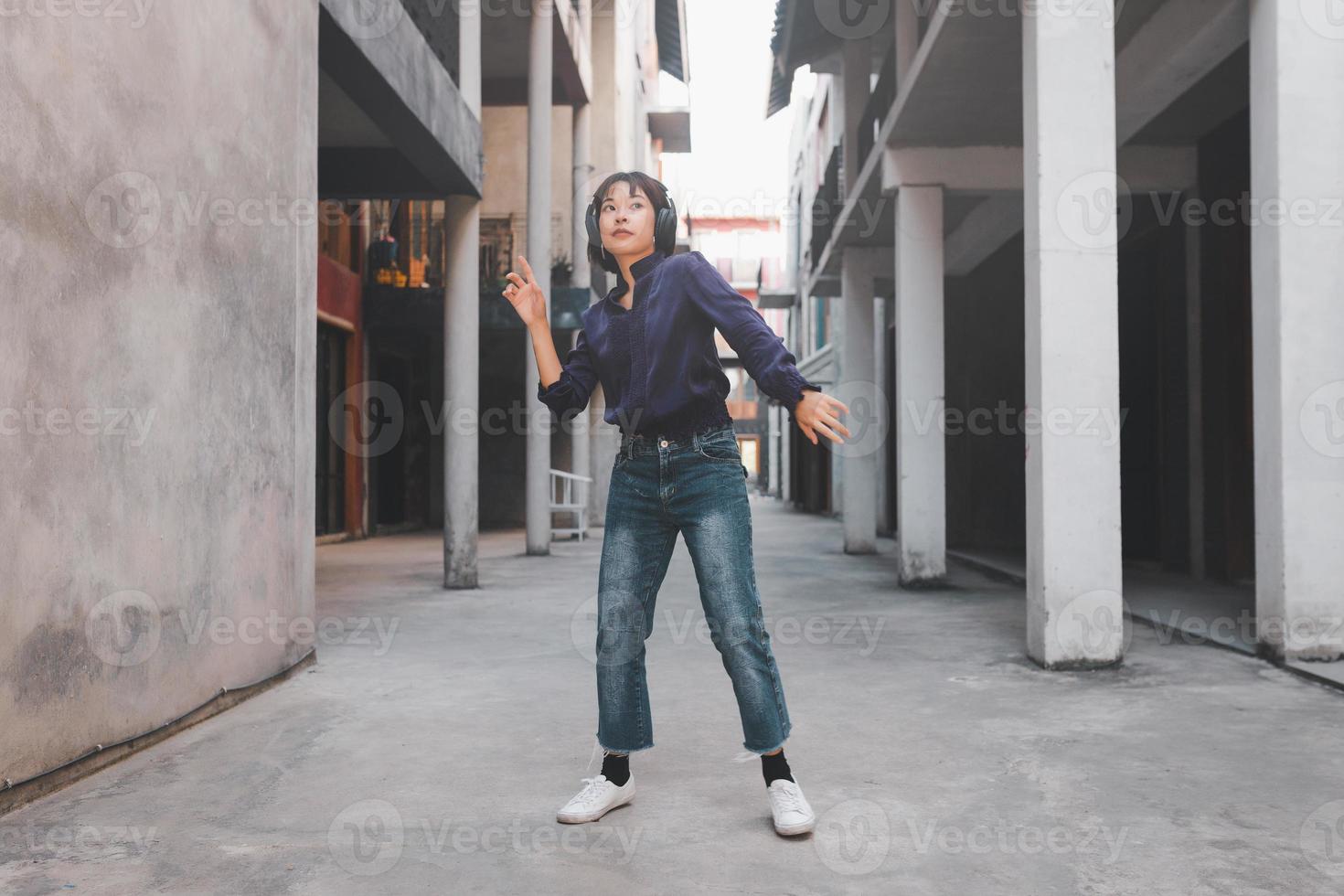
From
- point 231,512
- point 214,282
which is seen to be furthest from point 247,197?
point 231,512

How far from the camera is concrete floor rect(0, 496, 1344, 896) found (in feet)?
7.84

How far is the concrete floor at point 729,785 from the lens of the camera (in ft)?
7.84

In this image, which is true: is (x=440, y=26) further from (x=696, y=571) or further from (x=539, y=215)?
(x=696, y=571)

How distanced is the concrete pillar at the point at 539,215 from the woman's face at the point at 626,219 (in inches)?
346

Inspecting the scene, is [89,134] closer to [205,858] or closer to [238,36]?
[238,36]

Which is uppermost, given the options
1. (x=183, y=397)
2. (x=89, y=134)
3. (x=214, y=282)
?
(x=89, y=134)

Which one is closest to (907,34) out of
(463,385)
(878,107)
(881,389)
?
(878,107)

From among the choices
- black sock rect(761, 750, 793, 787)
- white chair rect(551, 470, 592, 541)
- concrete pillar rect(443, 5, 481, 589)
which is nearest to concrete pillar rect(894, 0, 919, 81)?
concrete pillar rect(443, 5, 481, 589)

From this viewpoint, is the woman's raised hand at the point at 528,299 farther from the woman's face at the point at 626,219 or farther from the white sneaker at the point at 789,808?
the white sneaker at the point at 789,808

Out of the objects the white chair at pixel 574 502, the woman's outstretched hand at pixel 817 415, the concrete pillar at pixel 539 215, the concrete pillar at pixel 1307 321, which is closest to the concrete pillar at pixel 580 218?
the white chair at pixel 574 502

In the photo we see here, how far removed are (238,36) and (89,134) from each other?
1.25 metres

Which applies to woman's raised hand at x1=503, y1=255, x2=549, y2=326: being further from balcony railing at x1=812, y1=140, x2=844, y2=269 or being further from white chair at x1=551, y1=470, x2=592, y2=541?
balcony railing at x1=812, y1=140, x2=844, y2=269

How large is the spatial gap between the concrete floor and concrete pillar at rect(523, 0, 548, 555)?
6283mm

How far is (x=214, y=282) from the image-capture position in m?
4.03
